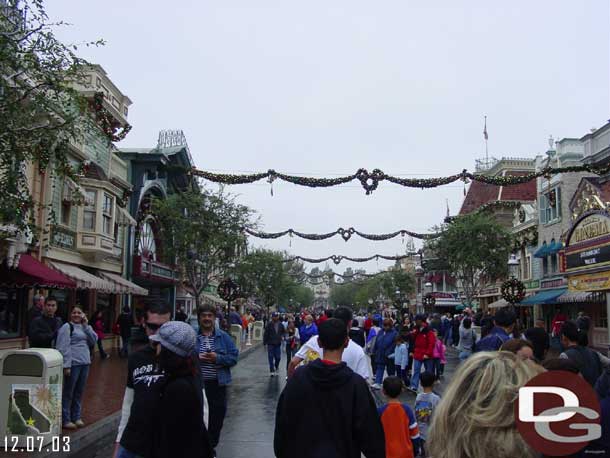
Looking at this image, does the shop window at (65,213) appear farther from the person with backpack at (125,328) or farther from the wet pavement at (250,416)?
the wet pavement at (250,416)

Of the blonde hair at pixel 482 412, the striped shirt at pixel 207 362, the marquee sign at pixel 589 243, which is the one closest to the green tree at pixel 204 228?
the marquee sign at pixel 589 243

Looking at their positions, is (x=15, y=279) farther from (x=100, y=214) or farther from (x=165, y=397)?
(x=165, y=397)

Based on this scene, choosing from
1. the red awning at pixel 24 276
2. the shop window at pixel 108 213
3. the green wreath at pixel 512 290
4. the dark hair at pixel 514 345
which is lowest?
the dark hair at pixel 514 345

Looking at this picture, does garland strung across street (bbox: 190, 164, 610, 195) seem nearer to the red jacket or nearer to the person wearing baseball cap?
the red jacket

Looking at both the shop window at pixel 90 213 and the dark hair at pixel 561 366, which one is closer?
the dark hair at pixel 561 366

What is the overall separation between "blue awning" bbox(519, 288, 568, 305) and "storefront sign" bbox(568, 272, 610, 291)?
9481 mm

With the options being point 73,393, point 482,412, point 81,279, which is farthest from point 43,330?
point 81,279

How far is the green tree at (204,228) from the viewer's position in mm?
28250

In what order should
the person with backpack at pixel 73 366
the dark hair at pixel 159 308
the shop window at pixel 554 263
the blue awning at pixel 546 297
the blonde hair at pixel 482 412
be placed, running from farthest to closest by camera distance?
the shop window at pixel 554 263
the blue awning at pixel 546 297
the person with backpack at pixel 73 366
the dark hair at pixel 159 308
the blonde hair at pixel 482 412

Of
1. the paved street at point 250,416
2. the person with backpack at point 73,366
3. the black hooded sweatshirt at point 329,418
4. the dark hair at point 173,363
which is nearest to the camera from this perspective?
the black hooded sweatshirt at point 329,418

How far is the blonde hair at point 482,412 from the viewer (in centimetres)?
186

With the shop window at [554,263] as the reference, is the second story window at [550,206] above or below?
above

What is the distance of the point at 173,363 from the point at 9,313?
16833 millimetres

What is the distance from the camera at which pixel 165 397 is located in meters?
3.84
